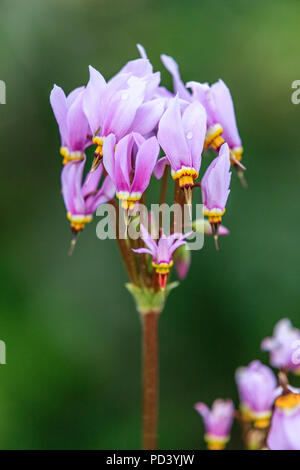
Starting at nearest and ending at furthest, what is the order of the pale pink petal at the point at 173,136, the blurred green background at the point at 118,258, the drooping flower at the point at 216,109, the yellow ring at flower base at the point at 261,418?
1. the pale pink petal at the point at 173,136
2. the drooping flower at the point at 216,109
3. the yellow ring at flower base at the point at 261,418
4. the blurred green background at the point at 118,258

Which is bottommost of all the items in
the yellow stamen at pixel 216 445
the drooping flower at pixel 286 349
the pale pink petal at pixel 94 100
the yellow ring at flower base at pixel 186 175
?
the yellow stamen at pixel 216 445

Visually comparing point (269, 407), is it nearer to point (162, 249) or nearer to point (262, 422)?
point (262, 422)

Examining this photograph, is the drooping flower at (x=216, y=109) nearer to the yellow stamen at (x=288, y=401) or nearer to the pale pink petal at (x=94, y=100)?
the pale pink petal at (x=94, y=100)

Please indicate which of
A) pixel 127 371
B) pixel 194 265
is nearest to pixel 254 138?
pixel 194 265

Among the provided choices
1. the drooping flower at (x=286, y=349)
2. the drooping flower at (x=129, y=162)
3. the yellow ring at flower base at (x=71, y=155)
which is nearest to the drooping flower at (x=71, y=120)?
the yellow ring at flower base at (x=71, y=155)

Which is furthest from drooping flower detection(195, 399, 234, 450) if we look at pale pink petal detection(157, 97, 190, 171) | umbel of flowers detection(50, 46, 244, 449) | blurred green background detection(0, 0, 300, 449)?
blurred green background detection(0, 0, 300, 449)

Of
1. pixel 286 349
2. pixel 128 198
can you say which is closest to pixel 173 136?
pixel 128 198
